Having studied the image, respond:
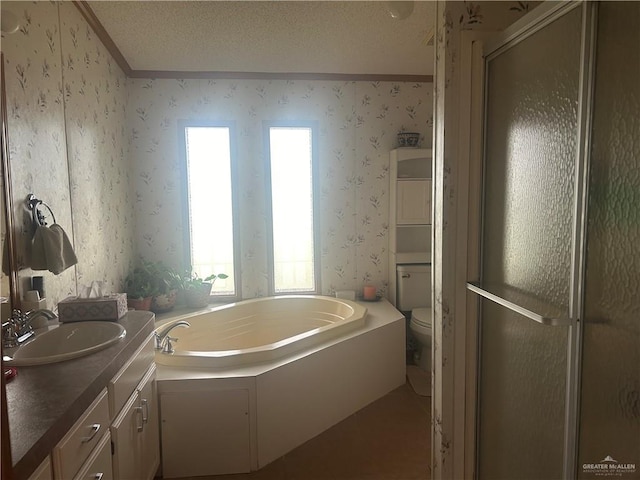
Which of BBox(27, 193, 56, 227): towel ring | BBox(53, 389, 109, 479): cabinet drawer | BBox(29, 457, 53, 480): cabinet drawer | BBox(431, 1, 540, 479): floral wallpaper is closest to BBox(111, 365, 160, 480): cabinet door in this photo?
BBox(53, 389, 109, 479): cabinet drawer

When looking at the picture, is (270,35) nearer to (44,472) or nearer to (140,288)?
(140,288)

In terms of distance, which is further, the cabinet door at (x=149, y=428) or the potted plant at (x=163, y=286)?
the potted plant at (x=163, y=286)

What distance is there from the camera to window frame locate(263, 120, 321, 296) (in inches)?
132

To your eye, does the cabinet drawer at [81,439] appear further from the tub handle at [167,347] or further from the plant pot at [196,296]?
the plant pot at [196,296]

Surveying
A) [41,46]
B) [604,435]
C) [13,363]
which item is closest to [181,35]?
[41,46]

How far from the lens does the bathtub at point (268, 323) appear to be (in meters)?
2.67

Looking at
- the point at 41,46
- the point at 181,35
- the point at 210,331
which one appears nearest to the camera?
the point at 41,46

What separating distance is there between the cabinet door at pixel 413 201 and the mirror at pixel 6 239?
2619 mm

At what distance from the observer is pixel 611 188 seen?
3.19ft

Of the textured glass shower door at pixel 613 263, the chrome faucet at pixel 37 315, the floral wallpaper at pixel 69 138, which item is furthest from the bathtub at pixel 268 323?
the textured glass shower door at pixel 613 263

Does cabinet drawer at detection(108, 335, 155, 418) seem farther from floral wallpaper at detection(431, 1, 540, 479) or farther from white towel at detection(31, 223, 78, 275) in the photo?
floral wallpaper at detection(431, 1, 540, 479)

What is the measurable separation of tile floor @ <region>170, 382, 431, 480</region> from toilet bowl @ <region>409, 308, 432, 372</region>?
0.51 meters

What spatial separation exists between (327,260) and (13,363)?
2.52 metres

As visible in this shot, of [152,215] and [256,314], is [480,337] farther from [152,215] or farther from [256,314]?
[152,215]
